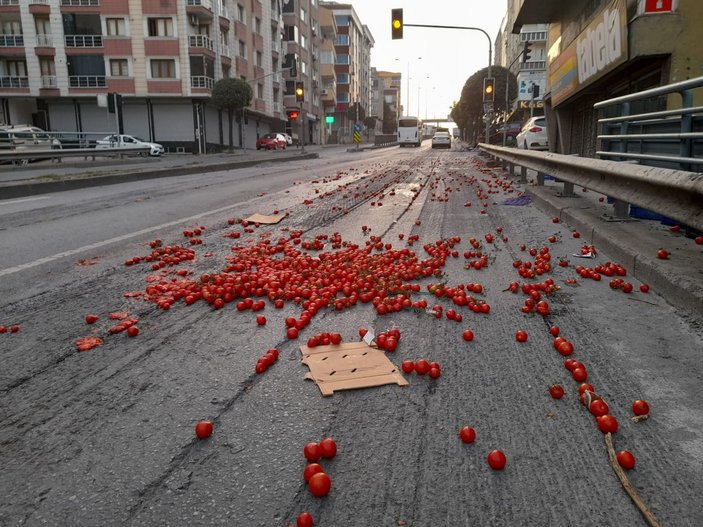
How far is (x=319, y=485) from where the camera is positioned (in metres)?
1.93

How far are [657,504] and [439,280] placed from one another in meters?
2.99

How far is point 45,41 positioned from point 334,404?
49.9 meters

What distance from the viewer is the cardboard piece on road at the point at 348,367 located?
9.21 feet

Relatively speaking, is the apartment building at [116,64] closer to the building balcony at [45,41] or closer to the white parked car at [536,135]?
the building balcony at [45,41]

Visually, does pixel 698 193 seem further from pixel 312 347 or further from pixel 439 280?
pixel 312 347

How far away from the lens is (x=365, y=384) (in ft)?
9.20

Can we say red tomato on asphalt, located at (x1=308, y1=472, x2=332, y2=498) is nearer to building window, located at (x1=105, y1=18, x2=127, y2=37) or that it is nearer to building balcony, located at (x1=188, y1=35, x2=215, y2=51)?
building balcony, located at (x1=188, y1=35, x2=215, y2=51)

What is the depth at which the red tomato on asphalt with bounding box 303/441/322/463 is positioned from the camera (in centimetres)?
213

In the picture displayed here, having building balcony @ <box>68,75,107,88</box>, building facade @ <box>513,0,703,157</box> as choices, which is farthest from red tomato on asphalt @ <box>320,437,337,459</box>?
building balcony @ <box>68,75,107,88</box>

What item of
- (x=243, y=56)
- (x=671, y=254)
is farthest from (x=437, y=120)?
(x=671, y=254)

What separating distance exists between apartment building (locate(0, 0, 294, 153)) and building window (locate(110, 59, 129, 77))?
0.24 ft

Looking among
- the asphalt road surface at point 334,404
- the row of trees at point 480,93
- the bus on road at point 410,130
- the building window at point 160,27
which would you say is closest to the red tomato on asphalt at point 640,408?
the asphalt road surface at point 334,404

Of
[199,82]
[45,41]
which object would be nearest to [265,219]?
[199,82]

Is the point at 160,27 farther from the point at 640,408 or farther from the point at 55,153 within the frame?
the point at 640,408
